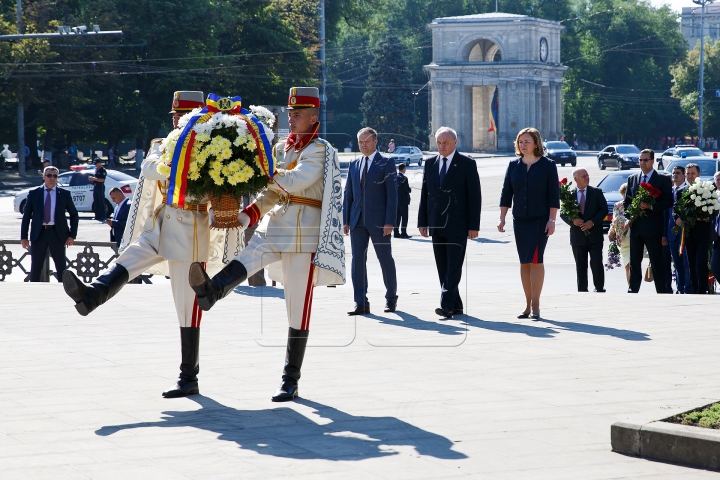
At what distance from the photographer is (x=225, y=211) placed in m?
7.50

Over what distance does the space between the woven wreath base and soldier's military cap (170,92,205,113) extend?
934 millimetres

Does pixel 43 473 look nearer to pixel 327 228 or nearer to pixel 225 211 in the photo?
pixel 225 211

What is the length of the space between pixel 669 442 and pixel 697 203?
8793mm

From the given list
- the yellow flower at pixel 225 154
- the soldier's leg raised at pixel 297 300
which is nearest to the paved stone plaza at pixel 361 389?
the soldier's leg raised at pixel 297 300


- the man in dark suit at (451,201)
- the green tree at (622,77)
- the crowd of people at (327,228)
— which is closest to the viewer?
the crowd of people at (327,228)

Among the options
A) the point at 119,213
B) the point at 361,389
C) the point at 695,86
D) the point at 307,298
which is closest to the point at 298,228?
the point at 307,298

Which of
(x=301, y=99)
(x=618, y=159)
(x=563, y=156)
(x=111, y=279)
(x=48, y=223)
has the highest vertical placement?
(x=301, y=99)

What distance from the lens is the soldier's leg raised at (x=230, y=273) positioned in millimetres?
7082

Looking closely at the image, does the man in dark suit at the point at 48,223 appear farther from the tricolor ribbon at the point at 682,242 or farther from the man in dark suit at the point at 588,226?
the tricolor ribbon at the point at 682,242

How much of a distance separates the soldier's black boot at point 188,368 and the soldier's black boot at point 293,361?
0.58 meters

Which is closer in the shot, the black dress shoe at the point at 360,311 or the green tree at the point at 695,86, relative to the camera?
the black dress shoe at the point at 360,311

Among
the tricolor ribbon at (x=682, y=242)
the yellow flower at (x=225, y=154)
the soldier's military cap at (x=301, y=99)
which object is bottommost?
the tricolor ribbon at (x=682, y=242)

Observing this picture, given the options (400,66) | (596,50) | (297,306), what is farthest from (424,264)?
(596,50)

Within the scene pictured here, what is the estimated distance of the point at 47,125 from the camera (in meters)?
57.4
